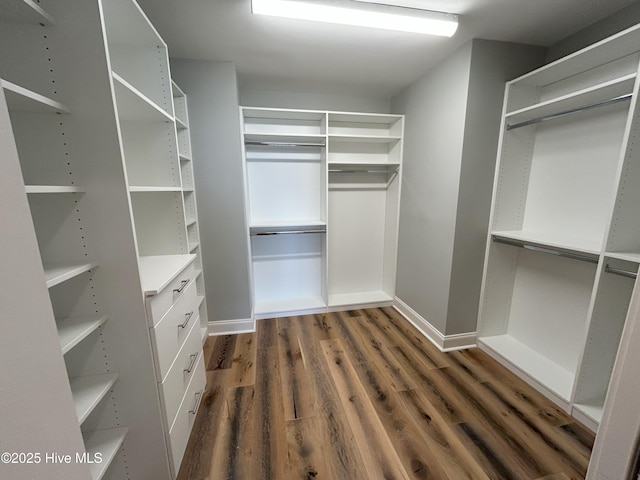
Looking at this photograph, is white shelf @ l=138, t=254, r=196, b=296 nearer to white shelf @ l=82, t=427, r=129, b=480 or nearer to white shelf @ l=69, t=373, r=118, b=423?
white shelf @ l=69, t=373, r=118, b=423

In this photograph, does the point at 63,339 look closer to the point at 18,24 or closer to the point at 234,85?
the point at 18,24

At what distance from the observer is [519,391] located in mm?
1745

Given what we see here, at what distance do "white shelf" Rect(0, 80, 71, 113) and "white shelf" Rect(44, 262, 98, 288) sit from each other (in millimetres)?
524

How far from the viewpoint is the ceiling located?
1.46 meters

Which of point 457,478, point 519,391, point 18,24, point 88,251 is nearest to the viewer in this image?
point 18,24

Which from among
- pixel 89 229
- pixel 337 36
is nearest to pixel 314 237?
pixel 337 36

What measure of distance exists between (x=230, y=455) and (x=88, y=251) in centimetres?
126

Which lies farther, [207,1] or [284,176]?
[284,176]

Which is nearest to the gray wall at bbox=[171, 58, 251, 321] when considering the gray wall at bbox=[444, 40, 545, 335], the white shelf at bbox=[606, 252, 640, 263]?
the gray wall at bbox=[444, 40, 545, 335]

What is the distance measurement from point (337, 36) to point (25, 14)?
62.4 inches

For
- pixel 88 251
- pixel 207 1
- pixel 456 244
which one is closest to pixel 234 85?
pixel 207 1

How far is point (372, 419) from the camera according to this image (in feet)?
5.04

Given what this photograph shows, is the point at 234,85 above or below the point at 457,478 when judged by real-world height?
above

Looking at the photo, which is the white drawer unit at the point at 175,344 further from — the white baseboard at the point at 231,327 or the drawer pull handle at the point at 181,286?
the white baseboard at the point at 231,327
